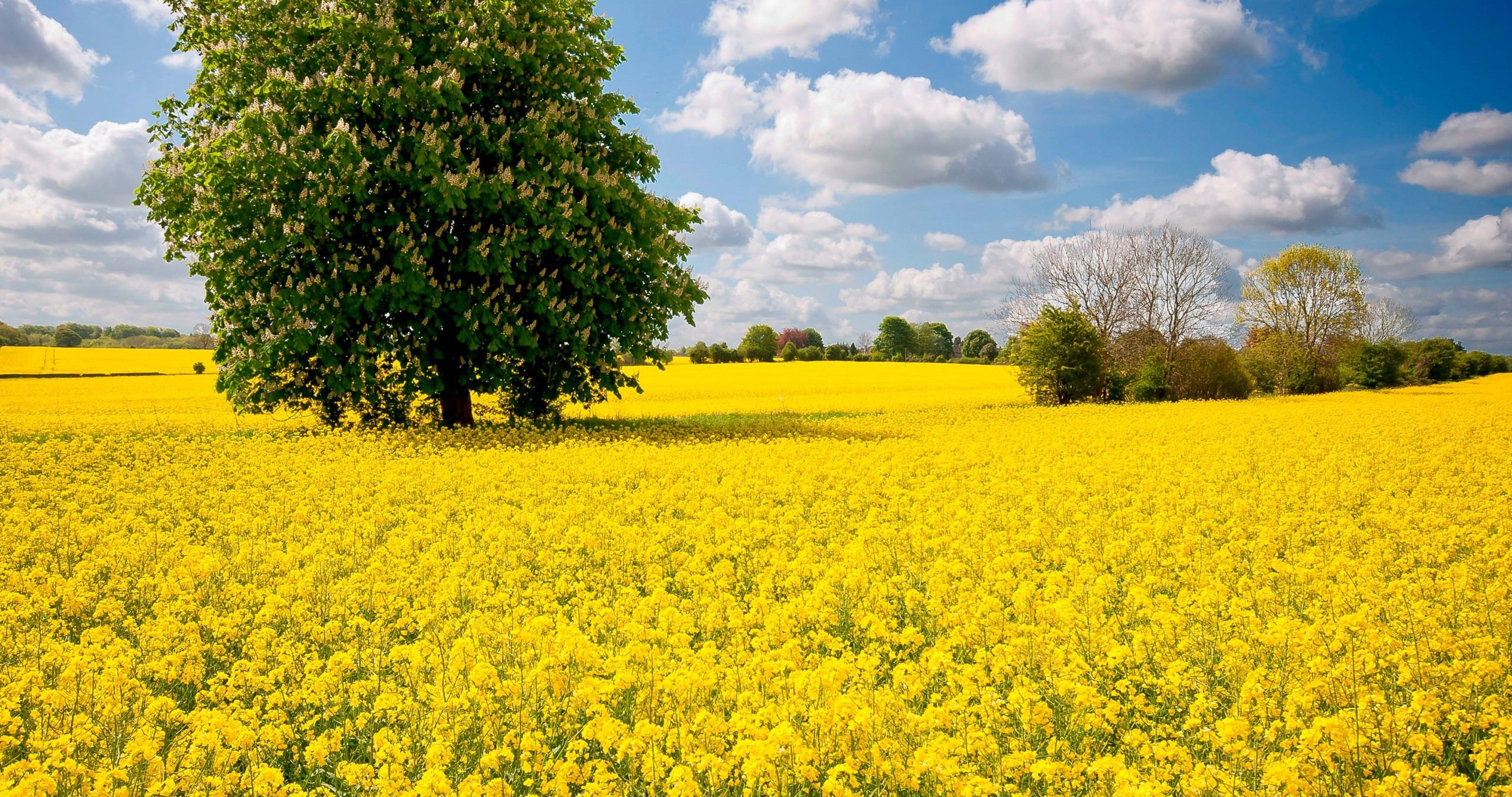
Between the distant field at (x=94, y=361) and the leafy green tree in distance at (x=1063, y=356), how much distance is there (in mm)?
50780

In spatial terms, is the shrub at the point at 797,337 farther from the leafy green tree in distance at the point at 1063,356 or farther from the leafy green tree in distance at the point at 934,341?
the leafy green tree in distance at the point at 1063,356

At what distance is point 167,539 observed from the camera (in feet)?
28.2

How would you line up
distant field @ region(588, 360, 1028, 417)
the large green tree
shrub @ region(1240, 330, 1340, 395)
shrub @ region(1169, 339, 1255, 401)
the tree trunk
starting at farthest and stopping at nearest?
shrub @ region(1240, 330, 1340, 395) → shrub @ region(1169, 339, 1255, 401) → distant field @ region(588, 360, 1028, 417) → the tree trunk → the large green tree

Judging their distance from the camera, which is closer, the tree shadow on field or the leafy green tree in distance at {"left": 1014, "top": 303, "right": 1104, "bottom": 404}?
the tree shadow on field

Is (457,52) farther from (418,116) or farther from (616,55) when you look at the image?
(616,55)

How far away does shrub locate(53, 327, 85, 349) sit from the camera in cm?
8044

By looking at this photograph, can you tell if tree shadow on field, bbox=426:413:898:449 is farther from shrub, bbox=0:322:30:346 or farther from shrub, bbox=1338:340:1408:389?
shrub, bbox=0:322:30:346

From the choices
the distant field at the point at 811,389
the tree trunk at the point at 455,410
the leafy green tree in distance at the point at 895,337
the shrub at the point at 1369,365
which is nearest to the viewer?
the tree trunk at the point at 455,410

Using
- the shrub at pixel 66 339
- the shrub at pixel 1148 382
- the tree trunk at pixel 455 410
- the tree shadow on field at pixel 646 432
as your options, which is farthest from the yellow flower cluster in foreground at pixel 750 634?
the shrub at pixel 66 339

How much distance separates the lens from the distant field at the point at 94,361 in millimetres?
53281

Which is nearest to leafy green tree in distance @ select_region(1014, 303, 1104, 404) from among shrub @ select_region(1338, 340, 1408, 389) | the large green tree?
the large green tree

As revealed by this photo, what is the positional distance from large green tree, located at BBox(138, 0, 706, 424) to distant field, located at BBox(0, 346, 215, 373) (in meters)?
40.2

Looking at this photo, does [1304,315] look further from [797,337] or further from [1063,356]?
[797,337]

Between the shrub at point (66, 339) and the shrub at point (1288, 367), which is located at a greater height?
the shrub at point (66, 339)
